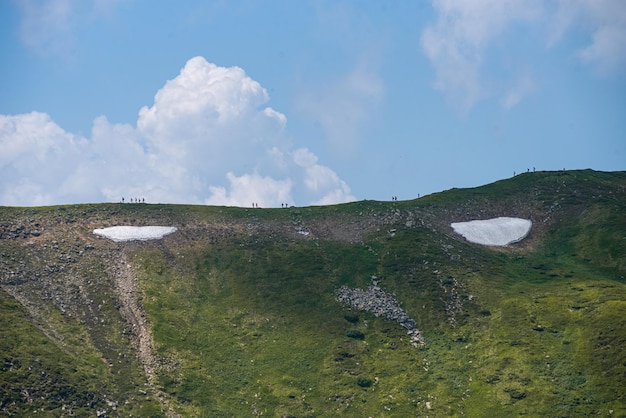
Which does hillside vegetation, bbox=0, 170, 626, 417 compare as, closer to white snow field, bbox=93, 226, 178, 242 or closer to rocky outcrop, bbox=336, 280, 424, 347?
rocky outcrop, bbox=336, 280, 424, 347

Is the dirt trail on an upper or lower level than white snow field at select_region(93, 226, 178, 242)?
lower

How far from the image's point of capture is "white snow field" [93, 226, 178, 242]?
443 feet

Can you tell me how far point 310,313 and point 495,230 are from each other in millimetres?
47878

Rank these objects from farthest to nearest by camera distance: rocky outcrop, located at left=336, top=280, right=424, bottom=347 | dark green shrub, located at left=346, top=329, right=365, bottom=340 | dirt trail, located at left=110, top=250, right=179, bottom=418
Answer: rocky outcrop, located at left=336, top=280, right=424, bottom=347 → dark green shrub, located at left=346, top=329, right=365, bottom=340 → dirt trail, located at left=110, top=250, right=179, bottom=418

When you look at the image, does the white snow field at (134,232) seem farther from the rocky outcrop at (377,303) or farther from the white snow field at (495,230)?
Result: the white snow field at (495,230)

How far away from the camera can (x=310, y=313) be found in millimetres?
121188

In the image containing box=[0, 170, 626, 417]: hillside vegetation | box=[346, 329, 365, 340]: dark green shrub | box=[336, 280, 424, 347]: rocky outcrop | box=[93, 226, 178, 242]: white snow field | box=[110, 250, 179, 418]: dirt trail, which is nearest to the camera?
box=[0, 170, 626, 417]: hillside vegetation

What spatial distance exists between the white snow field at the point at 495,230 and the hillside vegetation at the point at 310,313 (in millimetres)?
2026

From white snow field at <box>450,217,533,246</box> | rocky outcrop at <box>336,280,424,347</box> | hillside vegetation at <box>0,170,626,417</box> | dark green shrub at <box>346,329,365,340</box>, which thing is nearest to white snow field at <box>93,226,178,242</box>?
hillside vegetation at <box>0,170,626,417</box>

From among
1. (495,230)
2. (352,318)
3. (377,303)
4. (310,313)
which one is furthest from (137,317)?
(495,230)

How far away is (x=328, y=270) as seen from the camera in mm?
131875

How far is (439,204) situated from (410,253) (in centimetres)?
2599

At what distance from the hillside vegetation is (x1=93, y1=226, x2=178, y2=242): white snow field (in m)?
1.94

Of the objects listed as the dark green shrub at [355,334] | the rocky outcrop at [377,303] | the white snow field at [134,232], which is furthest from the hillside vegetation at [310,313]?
the white snow field at [134,232]
